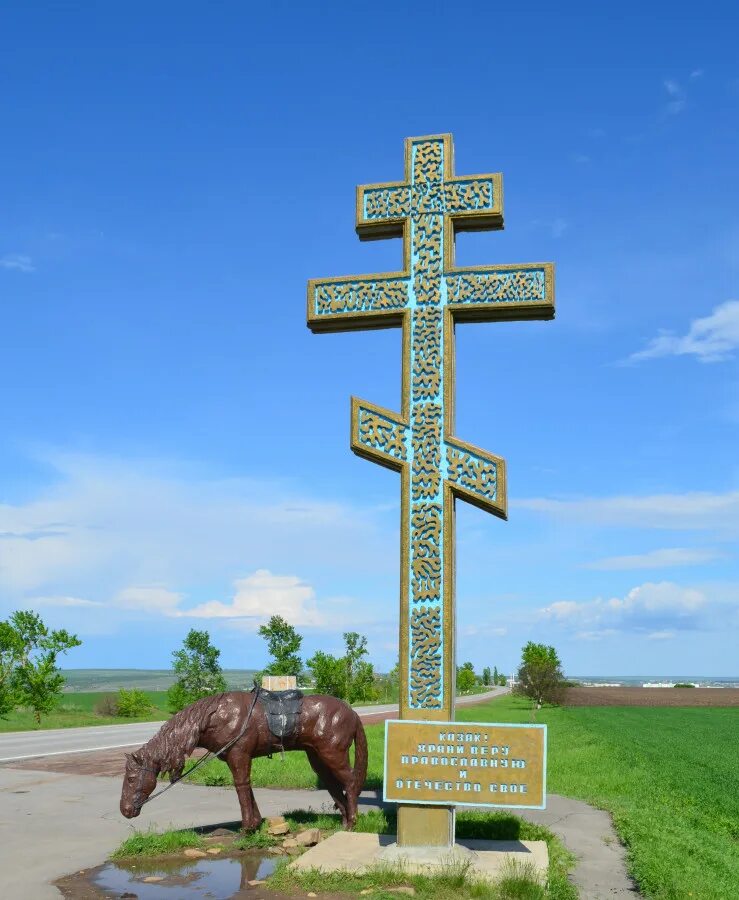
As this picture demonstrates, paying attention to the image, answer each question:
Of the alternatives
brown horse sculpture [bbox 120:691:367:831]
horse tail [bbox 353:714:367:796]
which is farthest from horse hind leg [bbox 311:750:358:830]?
horse tail [bbox 353:714:367:796]

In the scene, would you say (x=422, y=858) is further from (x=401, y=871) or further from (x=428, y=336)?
(x=428, y=336)

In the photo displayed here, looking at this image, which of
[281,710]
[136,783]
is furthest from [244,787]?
[136,783]

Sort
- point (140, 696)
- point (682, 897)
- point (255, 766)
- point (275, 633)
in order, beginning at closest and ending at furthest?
point (682, 897) → point (255, 766) → point (275, 633) → point (140, 696)

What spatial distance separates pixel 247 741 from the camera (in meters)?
9.69

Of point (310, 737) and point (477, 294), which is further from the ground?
point (477, 294)

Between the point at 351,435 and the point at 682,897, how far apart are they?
16.7ft

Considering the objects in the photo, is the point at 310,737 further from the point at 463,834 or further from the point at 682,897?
the point at 682,897

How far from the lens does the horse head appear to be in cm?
924

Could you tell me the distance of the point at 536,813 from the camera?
38.3ft

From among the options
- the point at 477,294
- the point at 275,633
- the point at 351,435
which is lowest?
the point at 275,633

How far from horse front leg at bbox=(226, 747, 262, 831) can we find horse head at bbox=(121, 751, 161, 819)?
2.79ft

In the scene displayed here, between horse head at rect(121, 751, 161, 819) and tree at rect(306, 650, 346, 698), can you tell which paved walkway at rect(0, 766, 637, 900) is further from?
tree at rect(306, 650, 346, 698)

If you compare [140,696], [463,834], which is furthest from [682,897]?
[140,696]

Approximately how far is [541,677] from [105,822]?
4787cm
